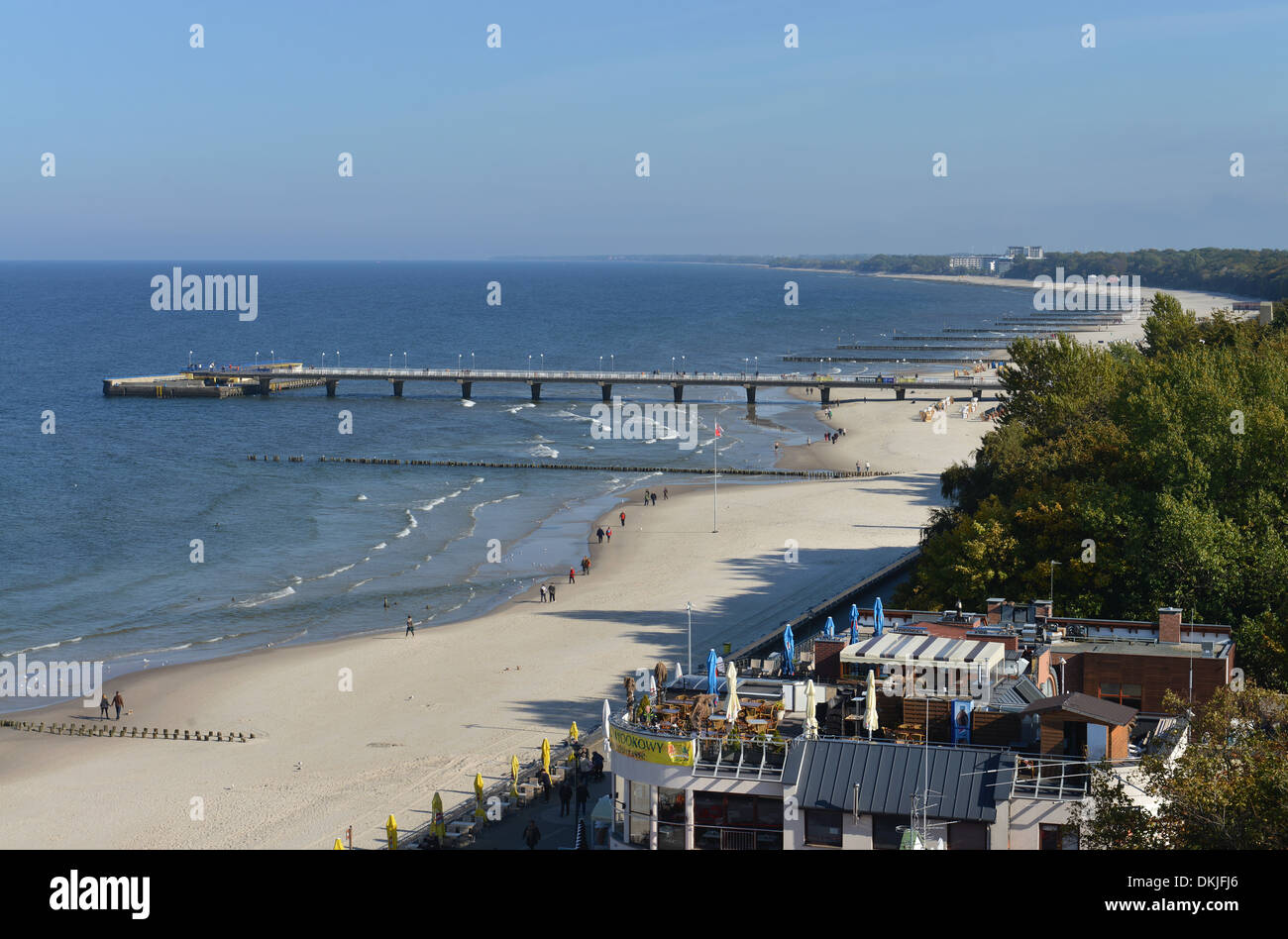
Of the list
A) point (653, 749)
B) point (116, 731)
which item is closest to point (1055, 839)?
point (653, 749)

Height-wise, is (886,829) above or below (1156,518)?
below

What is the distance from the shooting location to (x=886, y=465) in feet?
294

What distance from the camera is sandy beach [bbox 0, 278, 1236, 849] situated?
32.6 meters

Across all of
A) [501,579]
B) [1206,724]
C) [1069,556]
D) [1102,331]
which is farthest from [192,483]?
[1102,331]

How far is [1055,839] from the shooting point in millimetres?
18844

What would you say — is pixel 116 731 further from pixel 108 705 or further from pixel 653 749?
pixel 653 749

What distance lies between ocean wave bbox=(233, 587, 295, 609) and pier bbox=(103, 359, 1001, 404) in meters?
66.0

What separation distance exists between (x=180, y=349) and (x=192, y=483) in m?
109

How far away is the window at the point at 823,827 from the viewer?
19.6 meters

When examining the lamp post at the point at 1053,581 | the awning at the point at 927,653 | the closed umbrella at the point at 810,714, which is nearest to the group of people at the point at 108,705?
the awning at the point at 927,653

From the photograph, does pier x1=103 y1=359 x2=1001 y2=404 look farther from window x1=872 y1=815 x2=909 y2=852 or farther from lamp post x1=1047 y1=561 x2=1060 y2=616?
window x1=872 y1=815 x2=909 y2=852

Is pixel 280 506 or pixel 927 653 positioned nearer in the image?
pixel 927 653

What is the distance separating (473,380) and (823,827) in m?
113
